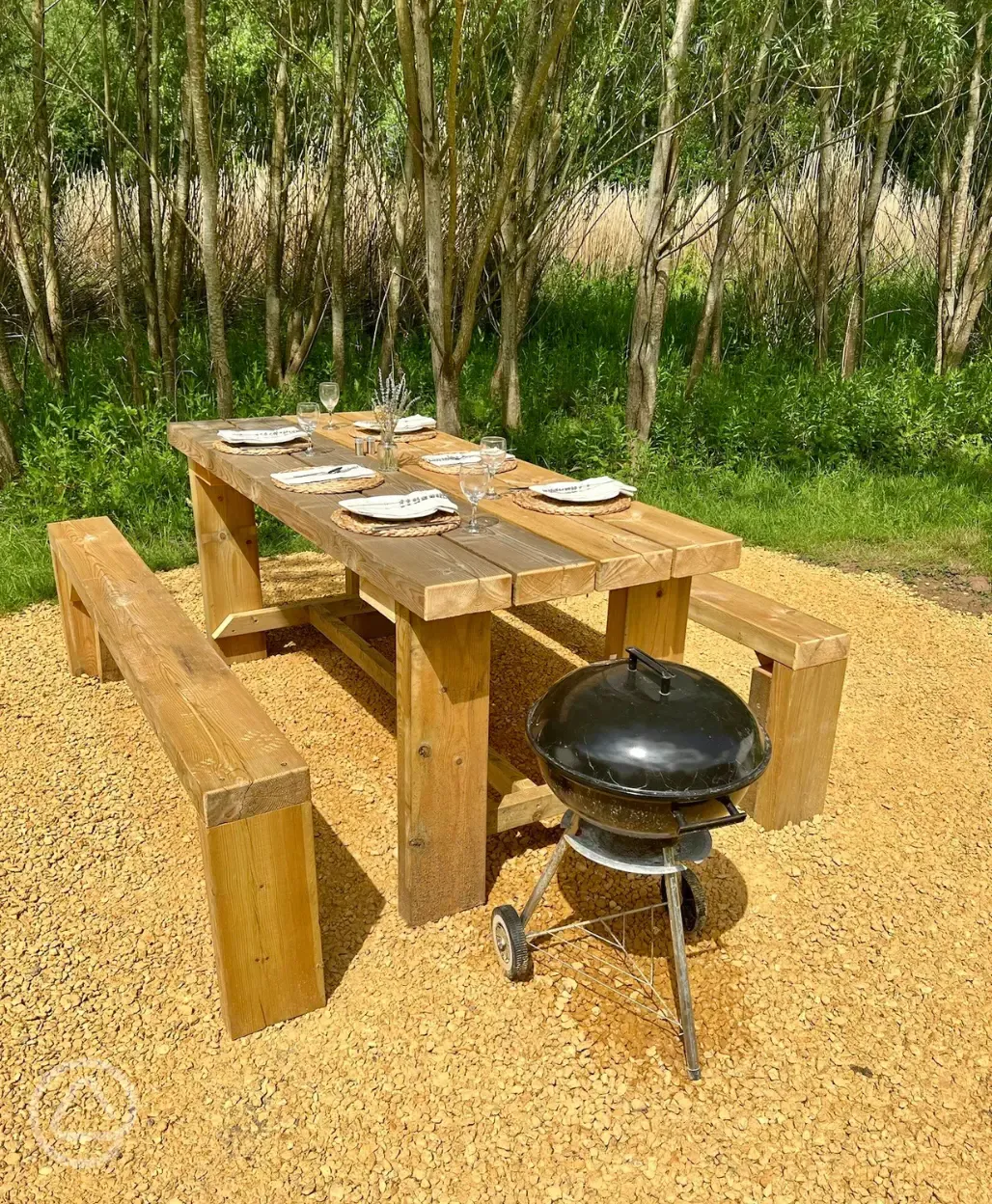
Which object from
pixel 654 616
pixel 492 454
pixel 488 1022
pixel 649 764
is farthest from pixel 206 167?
pixel 488 1022

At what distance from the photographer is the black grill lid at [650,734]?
160 cm

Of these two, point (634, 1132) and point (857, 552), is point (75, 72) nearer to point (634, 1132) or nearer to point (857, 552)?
point (857, 552)

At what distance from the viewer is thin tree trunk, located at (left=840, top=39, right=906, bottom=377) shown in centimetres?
585

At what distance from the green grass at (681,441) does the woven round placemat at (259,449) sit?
5.06 ft

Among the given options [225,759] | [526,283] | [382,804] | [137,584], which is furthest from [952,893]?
[526,283]

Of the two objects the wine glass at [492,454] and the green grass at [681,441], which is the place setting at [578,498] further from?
the green grass at [681,441]

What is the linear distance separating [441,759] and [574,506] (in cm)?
81

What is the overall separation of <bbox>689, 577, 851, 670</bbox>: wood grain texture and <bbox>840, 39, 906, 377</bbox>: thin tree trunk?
4513 millimetres

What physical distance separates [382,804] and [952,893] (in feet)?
4.94

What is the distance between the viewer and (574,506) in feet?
7.98

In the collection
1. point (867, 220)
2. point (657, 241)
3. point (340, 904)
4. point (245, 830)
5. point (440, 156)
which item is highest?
point (440, 156)

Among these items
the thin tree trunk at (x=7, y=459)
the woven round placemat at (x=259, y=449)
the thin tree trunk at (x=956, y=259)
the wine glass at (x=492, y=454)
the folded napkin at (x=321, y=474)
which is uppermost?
the thin tree trunk at (x=956, y=259)

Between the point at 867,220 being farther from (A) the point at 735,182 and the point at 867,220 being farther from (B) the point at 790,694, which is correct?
(B) the point at 790,694

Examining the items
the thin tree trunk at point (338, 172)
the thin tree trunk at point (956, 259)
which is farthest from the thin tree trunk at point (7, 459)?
the thin tree trunk at point (956, 259)
